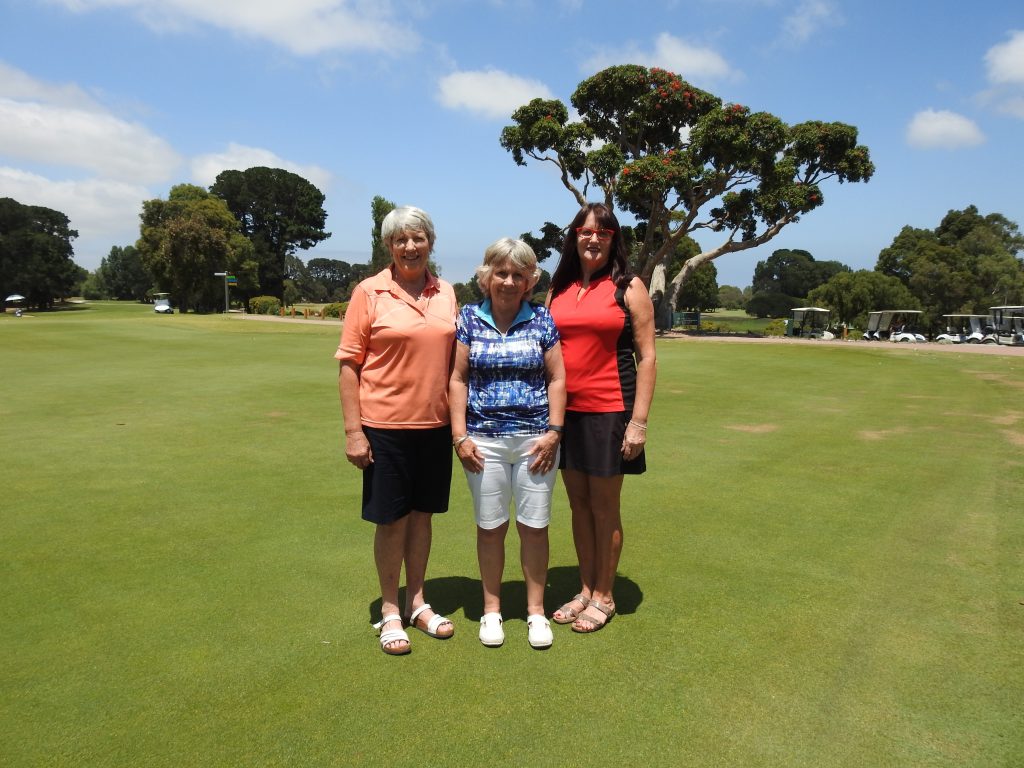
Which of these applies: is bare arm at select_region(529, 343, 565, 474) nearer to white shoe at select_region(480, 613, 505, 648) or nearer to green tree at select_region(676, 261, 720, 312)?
white shoe at select_region(480, 613, 505, 648)

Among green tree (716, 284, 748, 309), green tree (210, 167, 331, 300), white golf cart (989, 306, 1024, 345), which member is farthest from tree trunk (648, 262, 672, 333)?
green tree (716, 284, 748, 309)

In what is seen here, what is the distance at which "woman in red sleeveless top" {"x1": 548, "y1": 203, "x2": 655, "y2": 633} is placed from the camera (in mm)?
3424

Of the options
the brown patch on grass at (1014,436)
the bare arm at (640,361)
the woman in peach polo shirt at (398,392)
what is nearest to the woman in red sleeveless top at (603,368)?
the bare arm at (640,361)

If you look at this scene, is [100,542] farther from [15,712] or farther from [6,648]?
[15,712]

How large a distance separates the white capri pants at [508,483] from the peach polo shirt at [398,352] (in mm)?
316

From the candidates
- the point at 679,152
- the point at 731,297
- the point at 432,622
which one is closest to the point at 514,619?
the point at 432,622

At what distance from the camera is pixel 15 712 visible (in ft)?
8.83

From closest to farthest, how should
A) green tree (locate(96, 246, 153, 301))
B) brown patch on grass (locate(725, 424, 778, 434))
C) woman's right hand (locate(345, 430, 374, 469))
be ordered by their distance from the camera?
woman's right hand (locate(345, 430, 374, 469)), brown patch on grass (locate(725, 424, 778, 434)), green tree (locate(96, 246, 153, 301))

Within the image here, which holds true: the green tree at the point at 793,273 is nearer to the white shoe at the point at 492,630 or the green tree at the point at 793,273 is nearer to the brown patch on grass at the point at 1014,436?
the brown patch on grass at the point at 1014,436

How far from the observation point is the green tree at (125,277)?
93.7 metres

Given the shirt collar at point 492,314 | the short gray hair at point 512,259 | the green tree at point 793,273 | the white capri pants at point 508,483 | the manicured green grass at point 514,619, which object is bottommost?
the manicured green grass at point 514,619

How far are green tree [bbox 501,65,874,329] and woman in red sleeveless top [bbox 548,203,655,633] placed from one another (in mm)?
27692

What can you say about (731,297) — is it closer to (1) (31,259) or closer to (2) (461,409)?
(1) (31,259)

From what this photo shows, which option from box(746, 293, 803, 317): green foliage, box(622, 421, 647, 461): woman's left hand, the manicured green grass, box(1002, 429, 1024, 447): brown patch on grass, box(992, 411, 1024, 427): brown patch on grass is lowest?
the manicured green grass
